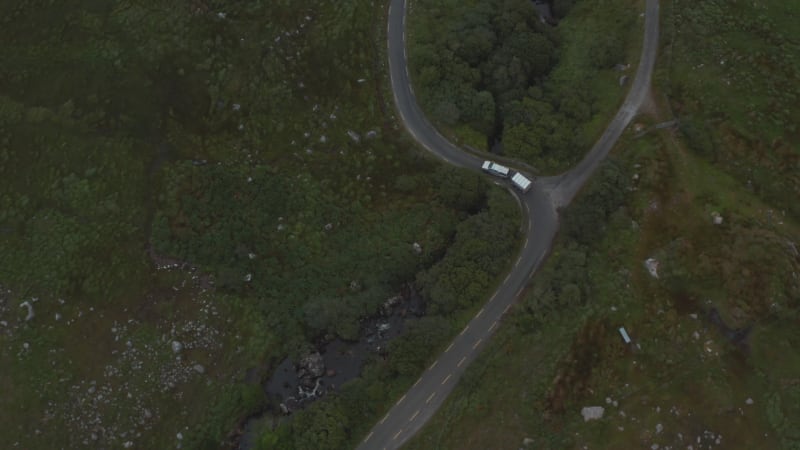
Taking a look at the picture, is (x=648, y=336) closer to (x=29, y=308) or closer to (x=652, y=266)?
(x=652, y=266)

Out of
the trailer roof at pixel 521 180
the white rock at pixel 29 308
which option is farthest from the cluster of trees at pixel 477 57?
the white rock at pixel 29 308

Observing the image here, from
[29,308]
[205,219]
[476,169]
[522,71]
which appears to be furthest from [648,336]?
[29,308]

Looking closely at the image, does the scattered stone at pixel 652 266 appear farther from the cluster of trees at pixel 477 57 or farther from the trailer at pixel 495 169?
the cluster of trees at pixel 477 57

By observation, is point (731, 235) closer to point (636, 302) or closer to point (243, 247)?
point (636, 302)

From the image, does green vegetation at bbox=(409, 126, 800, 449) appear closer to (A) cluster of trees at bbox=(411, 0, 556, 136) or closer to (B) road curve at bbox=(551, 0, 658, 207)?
(B) road curve at bbox=(551, 0, 658, 207)

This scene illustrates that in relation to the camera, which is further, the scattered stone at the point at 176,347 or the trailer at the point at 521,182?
the trailer at the point at 521,182

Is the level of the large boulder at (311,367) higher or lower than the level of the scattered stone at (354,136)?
lower

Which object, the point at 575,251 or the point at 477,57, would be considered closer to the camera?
the point at 575,251

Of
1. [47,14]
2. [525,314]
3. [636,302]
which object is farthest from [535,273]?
[47,14]
